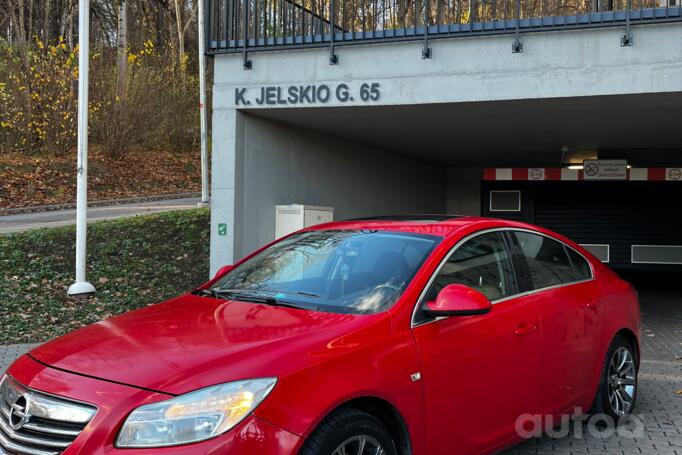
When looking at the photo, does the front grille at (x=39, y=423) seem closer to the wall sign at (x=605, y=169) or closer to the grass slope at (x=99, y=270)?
the grass slope at (x=99, y=270)

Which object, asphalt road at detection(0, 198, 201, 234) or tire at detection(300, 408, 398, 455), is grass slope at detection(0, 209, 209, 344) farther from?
tire at detection(300, 408, 398, 455)

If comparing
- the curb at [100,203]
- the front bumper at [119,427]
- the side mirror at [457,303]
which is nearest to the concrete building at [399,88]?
the side mirror at [457,303]

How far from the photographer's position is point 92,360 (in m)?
2.97

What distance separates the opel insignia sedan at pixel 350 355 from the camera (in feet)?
8.62

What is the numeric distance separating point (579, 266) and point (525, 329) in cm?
117

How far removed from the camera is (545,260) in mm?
4504

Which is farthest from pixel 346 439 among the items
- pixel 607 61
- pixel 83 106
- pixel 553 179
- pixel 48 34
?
pixel 48 34

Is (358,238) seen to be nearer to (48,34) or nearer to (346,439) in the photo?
(346,439)

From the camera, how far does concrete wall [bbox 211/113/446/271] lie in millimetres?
8914

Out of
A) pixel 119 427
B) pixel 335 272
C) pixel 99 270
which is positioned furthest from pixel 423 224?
pixel 99 270

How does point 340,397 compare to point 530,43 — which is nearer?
point 340,397

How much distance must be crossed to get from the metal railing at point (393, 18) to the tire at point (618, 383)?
3.90m

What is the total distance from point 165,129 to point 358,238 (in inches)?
981

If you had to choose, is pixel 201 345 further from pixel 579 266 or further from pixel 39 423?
pixel 579 266
